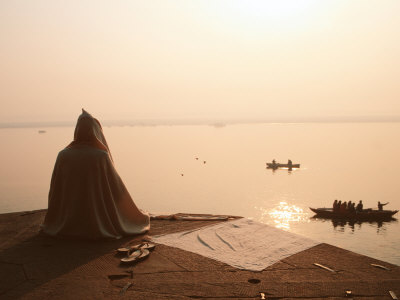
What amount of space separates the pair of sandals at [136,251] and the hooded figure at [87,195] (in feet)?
3.07

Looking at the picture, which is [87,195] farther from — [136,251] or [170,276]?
[170,276]

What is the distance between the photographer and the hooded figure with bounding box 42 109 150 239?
8828 mm

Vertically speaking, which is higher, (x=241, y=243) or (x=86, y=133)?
(x=86, y=133)

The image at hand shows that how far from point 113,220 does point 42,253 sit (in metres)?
1.70

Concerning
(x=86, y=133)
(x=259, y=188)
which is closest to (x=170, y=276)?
(x=86, y=133)

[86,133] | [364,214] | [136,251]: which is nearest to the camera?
[136,251]

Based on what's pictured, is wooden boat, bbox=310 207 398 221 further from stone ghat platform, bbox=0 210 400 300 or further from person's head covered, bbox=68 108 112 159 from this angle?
person's head covered, bbox=68 108 112 159

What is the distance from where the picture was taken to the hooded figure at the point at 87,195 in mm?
8828

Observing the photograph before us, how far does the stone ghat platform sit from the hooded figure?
1.29ft

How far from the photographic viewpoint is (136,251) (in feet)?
25.9

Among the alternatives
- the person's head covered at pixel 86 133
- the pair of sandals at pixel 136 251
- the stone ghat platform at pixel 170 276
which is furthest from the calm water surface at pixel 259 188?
the person's head covered at pixel 86 133

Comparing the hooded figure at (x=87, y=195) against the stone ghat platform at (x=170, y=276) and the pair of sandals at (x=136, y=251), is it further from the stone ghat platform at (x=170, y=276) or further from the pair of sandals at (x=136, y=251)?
the pair of sandals at (x=136, y=251)

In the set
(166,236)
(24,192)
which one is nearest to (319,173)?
(24,192)

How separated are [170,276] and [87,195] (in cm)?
306
